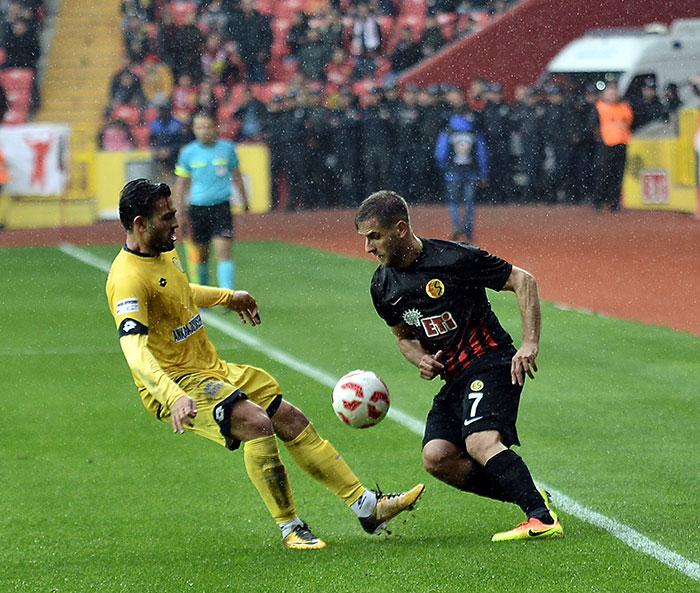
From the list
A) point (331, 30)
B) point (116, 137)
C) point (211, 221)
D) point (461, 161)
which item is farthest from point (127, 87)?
point (211, 221)

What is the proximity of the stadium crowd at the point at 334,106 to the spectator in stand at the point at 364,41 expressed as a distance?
0.9 inches

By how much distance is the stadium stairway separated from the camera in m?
33.0

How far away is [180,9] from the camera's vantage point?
3225cm

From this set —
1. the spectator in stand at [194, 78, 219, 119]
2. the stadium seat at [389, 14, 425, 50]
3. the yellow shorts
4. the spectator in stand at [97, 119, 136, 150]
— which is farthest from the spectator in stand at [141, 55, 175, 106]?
the yellow shorts

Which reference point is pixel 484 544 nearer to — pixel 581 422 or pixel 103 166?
pixel 581 422

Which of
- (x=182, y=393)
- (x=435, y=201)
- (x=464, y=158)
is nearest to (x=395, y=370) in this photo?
(x=182, y=393)

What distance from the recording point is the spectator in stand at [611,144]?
24781 millimetres

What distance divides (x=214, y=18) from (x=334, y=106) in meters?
5.13

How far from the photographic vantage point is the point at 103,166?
2545 cm

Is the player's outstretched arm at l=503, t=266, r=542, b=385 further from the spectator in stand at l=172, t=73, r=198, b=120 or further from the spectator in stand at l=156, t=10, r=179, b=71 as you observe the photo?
the spectator in stand at l=156, t=10, r=179, b=71

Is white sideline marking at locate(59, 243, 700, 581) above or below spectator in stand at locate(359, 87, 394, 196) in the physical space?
below

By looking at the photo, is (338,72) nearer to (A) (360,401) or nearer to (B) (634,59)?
(B) (634,59)

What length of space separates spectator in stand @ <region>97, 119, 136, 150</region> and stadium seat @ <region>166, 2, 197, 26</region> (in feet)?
16.5

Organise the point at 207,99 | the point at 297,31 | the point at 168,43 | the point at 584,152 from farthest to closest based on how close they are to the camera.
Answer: the point at 297,31 < the point at 168,43 < the point at 584,152 < the point at 207,99
